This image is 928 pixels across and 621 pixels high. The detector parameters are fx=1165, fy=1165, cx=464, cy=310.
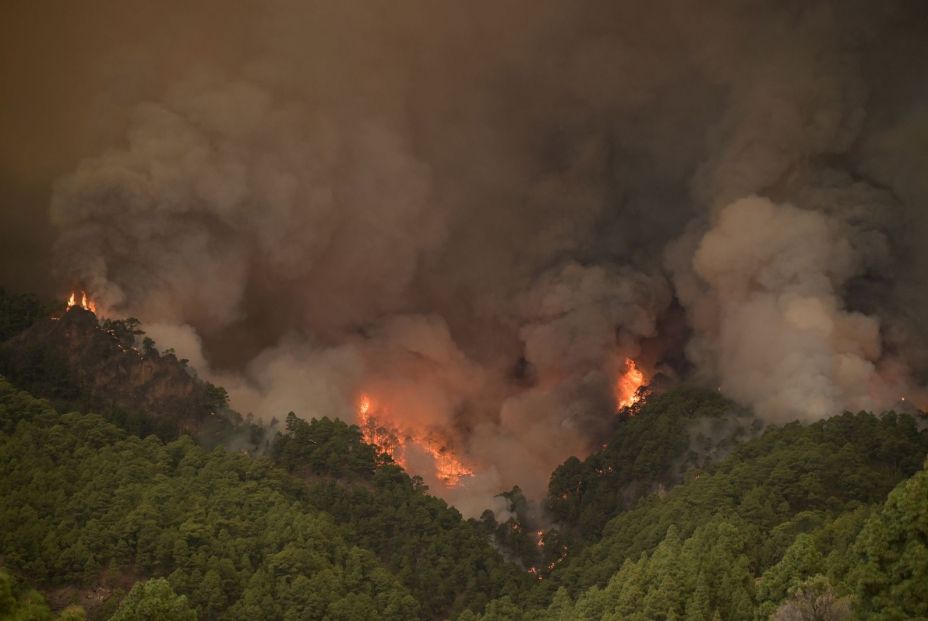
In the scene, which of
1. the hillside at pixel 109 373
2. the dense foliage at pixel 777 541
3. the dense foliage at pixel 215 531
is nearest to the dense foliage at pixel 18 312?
the hillside at pixel 109 373

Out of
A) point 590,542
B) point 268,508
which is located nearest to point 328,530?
point 268,508

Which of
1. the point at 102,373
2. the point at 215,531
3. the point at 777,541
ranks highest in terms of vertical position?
the point at 102,373

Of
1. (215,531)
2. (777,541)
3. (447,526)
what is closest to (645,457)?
(447,526)

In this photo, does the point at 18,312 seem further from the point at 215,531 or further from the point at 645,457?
the point at 645,457

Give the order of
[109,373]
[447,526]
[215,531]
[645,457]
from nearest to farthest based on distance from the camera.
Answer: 1. [215,531]
2. [447,526]
3. [109,373]
4. [645,457]

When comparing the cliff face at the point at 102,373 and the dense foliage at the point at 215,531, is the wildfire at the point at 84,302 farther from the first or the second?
the dense foliage at the point at 215,531

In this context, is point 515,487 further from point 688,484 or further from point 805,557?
point 805,557
